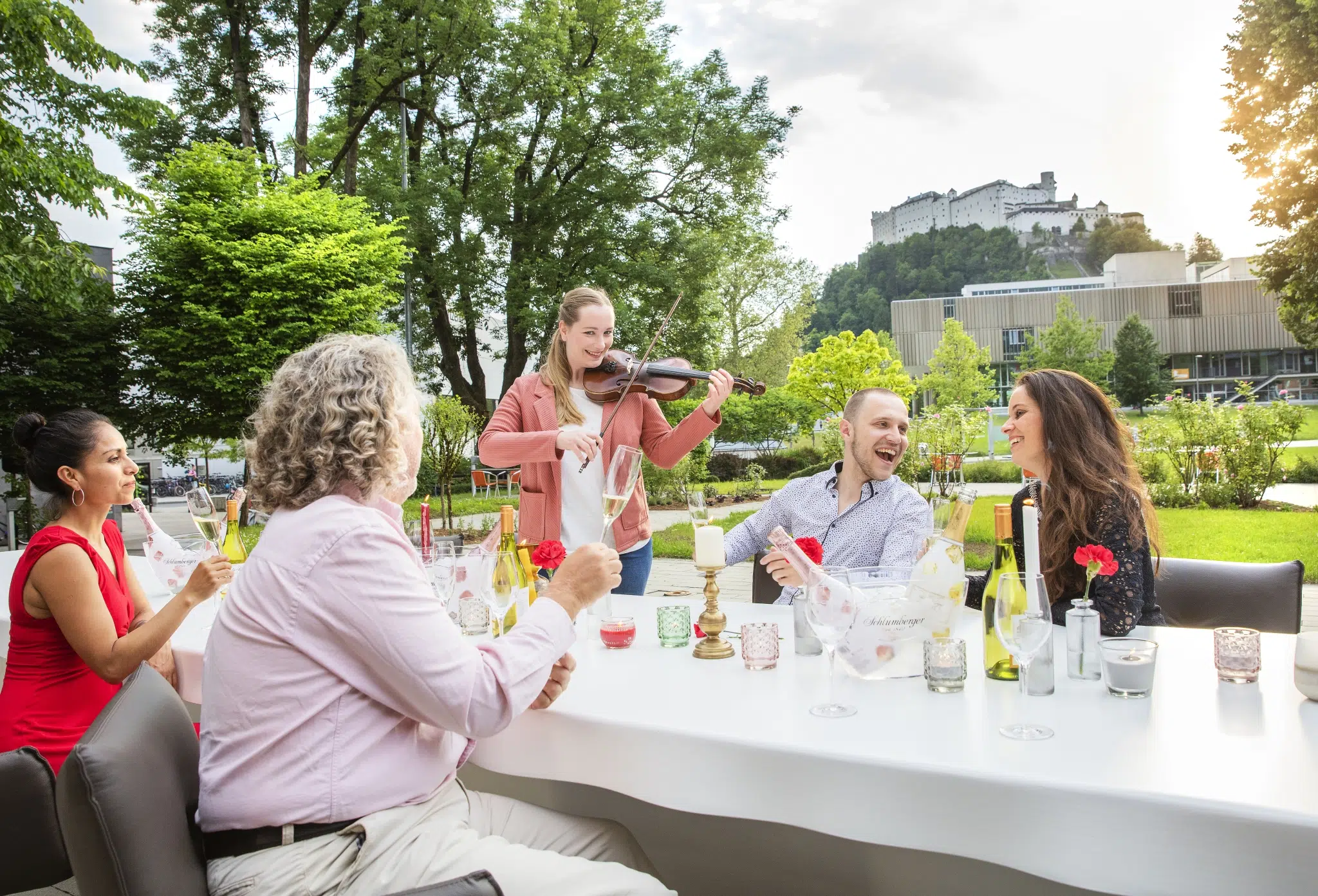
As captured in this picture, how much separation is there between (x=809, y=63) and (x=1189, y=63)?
1091cm

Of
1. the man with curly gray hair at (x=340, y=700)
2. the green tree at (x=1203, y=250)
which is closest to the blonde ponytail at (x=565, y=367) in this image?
the man with curly gray hair at (x=340, y=700)

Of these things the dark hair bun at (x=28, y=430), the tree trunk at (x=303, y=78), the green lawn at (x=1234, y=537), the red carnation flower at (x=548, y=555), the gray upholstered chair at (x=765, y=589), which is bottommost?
the green lawn at (x=1234, y=537)

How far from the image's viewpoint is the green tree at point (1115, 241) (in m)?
84.4

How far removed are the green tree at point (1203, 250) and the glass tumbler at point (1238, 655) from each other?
3493 inches

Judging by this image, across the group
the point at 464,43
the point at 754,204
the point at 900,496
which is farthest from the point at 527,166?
the point at 900,496

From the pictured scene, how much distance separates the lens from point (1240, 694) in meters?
1.64

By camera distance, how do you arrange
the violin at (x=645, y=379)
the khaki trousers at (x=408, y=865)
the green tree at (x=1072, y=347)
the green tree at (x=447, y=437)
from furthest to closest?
the green tree at (x=1072, y=347)
the green tree at (x=447, y=437)
the violin at (x=645, y=379)
the khaki trousers at (x=408, y=865)

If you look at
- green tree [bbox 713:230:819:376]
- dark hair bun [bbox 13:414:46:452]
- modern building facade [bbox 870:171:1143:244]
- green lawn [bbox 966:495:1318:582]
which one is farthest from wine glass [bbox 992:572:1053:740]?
modern building facade [bbox 870:171:1143:244]

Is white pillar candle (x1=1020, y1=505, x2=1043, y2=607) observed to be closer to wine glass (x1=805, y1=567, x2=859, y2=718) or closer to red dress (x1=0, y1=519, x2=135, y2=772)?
wine glass (x1=805, y1=567, x2=859, y2=718)

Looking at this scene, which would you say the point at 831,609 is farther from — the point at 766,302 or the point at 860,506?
the point at 766,302

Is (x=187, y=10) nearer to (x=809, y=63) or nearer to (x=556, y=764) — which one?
(x=809, y=63)

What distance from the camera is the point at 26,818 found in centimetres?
169

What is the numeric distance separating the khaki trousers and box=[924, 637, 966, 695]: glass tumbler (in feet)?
2.21

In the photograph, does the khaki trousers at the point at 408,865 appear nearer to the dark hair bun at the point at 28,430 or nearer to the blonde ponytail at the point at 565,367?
the dark hair bun at the point at 28,430
